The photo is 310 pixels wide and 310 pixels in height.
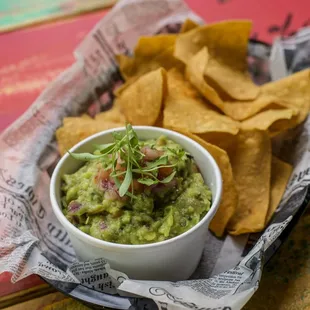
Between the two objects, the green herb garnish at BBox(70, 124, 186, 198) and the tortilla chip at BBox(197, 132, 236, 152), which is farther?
the tortilla chip at BBox(197, 132, 236, 152)

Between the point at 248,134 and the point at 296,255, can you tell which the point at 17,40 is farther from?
the point at 296,255

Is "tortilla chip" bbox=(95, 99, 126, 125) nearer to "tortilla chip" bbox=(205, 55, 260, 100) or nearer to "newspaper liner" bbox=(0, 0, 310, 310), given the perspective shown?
"newspaper liner" bbox=(0, 0, 310, 310)

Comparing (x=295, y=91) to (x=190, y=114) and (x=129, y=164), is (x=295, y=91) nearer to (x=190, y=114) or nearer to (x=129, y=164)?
(x=190, y=114)

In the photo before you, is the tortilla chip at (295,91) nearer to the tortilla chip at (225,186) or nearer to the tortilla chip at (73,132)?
the tortilla chip at (225,186)

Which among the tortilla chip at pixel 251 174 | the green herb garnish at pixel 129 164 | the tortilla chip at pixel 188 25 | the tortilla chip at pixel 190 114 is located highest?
the green herb garnish at pixel 129 164

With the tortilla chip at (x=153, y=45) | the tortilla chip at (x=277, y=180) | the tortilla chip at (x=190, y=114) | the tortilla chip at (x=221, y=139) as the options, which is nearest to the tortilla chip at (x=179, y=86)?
the tortilla chip at (x=190, y=114)

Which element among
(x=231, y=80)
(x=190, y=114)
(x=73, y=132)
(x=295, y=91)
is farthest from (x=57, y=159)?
(x=295, y=91)

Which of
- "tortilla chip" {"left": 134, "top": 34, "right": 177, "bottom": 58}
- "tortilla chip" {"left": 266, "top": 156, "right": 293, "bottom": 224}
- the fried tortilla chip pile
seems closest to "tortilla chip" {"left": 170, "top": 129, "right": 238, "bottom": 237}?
the fried tortilla chip pile

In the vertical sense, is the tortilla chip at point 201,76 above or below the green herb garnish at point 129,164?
below

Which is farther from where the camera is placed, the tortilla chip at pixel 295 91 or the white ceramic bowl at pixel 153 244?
the tortilla chip at pixel 295 91
